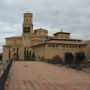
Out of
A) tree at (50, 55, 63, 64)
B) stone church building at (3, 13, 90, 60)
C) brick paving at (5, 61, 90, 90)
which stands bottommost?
brick paving at (5, 61, 90, 90)

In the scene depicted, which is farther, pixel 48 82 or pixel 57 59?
pixel 57 59

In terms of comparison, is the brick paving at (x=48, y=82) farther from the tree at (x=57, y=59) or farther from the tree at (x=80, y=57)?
the tree at (x=80, y=57)

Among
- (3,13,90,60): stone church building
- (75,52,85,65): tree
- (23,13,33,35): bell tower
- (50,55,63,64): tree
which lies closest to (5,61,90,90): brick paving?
(50,55,63,64): tree

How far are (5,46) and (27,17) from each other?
39.6 feet

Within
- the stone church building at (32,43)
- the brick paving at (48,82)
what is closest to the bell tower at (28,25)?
the stone church building at (32,43)

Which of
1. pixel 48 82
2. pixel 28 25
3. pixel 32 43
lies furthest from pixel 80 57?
pixel 48 82

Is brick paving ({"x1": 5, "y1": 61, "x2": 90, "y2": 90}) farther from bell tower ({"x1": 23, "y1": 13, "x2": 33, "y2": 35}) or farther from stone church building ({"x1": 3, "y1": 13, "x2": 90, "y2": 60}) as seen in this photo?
bell tower ({"x1": 23, "y1": 13, "x2": 33, "y2": 35})

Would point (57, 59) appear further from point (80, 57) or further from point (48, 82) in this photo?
point (48, 82)

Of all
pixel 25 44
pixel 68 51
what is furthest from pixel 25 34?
pixel 68 51

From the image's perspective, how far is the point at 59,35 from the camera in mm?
74812

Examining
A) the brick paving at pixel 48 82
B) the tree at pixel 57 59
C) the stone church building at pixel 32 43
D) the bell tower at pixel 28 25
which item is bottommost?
the brick paving at pixel 48 82

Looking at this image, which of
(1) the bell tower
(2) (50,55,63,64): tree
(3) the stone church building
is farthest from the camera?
(1) the bell tower

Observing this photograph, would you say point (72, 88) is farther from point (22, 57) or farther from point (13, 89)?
point (22, 57)

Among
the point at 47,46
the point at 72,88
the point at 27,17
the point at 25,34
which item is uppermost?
the point at 27,17
